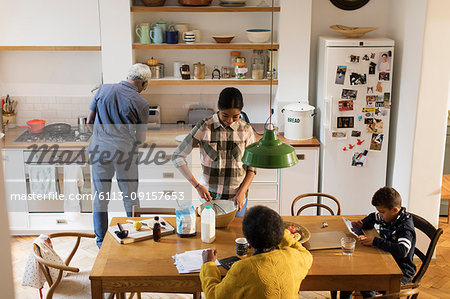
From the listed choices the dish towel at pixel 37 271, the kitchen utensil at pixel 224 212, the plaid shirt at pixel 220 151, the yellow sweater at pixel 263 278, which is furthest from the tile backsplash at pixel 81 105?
the yellow sweater at pixel 263 278

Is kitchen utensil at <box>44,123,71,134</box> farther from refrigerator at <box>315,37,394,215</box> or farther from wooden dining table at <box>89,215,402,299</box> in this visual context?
refrigerator at <box>315,37,394,215</box>

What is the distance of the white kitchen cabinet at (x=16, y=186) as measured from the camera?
4.80 m

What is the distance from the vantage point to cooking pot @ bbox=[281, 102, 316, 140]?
488 centimetres

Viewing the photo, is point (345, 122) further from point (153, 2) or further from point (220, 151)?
point (153, 2)

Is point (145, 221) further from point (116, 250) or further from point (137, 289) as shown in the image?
point (137, 289)

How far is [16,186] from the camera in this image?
4871mm

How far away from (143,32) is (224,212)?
7.93 feet

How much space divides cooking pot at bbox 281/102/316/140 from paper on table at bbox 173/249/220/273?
7.46 ft

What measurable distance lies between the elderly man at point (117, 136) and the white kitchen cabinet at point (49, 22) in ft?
2.73

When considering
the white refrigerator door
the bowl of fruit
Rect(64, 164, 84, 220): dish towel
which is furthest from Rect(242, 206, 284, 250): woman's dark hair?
Rect(64, 164, 84, 220): dish towel

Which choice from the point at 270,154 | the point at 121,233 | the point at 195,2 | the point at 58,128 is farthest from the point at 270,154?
the point at 58,128

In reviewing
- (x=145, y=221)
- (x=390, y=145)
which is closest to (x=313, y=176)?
(x=390, y=145)

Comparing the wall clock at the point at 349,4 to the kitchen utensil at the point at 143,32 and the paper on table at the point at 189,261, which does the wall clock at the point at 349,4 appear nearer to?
the kitchen utensil at the point at 143,32

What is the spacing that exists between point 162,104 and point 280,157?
3.01m
